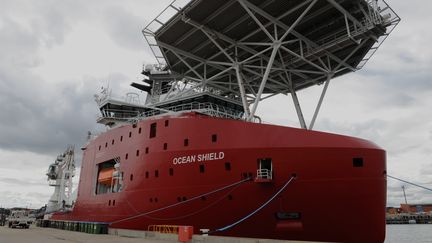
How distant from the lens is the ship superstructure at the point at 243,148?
606 inches

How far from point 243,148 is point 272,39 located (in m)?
7.61

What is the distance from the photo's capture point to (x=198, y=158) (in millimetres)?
17828

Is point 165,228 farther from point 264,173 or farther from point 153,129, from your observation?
point 264,173

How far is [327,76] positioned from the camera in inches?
973

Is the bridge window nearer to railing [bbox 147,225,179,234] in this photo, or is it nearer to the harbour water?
railing [bbox 147,225,179,234]

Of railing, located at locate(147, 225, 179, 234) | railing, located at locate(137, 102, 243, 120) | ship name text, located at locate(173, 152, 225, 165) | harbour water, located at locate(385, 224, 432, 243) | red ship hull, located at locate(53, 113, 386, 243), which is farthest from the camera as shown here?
harbour water, located at locate(385, 224, 432, 243)

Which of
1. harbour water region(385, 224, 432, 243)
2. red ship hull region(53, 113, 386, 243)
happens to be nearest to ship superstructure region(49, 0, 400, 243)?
red ship hull region(53, 113, 386, 243)

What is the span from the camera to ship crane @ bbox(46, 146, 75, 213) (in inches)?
1848

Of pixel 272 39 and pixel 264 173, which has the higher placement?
pixel 272 39

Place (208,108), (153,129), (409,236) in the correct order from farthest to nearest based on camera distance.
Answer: (409,236), (208,108), (153,129)

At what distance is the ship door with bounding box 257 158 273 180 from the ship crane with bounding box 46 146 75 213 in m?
36.6

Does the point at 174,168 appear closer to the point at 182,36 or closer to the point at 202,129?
the point at 202,129

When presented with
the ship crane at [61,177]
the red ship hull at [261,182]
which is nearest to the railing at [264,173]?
the red ship hull at [261,182]

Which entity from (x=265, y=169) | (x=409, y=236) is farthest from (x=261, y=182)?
(x=409, y=236)
